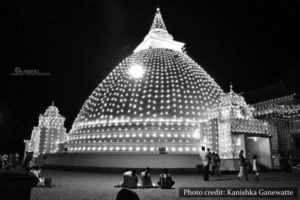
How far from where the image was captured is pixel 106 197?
9.70 m

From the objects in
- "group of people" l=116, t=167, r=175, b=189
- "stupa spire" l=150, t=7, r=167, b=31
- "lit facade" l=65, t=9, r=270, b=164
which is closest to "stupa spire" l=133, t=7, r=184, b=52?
"stupa spire" l=150, t=7, r=167, b=31

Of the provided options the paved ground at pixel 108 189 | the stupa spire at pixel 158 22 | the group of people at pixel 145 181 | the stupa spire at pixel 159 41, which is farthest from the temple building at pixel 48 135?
the group of people at pixel 145 181

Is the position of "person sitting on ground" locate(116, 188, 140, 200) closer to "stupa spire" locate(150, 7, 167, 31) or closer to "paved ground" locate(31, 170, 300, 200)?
"paved ground" locate(31, 170, 300, 200)

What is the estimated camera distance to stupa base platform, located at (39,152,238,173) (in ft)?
78.3

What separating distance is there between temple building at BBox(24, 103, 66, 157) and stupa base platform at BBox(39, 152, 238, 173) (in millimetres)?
13147

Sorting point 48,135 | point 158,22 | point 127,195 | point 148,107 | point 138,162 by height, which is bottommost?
point 138,162

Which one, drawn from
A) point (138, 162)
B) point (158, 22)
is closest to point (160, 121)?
point (138, 162)

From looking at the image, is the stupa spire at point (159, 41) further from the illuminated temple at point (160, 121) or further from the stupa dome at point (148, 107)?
the stupa dome at point (148, 107)

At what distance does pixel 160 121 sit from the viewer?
30531 mm

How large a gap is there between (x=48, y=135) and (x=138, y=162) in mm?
21270

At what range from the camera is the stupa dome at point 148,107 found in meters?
29.9
